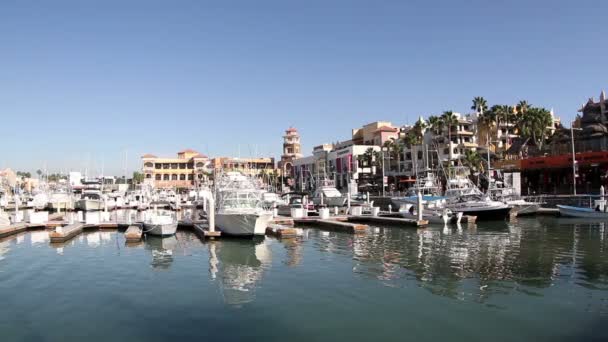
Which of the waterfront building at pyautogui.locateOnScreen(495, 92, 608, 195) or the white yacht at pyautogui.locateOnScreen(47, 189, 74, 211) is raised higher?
the waterfront building at pyautogui.locateOnScreen(495, 92, 608, 195)

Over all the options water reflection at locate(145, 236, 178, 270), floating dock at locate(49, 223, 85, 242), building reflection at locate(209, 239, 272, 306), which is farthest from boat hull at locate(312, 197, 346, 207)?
building reflection at locate(209, 239, 272, 306)

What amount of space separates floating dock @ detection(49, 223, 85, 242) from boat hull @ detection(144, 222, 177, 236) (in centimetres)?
585

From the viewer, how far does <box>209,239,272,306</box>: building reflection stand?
1975cm

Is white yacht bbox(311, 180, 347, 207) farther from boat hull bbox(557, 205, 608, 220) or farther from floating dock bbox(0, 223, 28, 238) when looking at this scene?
floating dock bbox(0, 223, 28, 238)

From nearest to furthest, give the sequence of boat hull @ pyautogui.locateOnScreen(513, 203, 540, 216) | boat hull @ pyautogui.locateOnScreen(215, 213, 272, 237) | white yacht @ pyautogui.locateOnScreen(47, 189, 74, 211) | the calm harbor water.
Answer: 1. the calm harbor water
2. boat hull @ pyautogui.locateOnScreen(215, 213, 272, 237)
3. boat hull @ pyautogui.locateOnScreen(513, 203, 540, 216)
4. white yacht @ pyautogui.locateOnScreen(47, 189, 74, 211)

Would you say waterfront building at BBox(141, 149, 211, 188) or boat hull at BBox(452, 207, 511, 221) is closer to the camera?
boat hull at BBox(452, 207, 511, 221)

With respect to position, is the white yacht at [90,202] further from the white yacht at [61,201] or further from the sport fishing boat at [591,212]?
the sport fishing boat at [591,212]

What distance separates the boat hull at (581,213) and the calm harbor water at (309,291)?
1697 centimetres

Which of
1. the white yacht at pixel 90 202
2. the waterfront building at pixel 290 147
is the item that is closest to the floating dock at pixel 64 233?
the white yacht at pixel 90 202

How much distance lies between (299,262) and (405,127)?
Answer: 9714 centimetres

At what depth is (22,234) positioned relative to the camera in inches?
1650

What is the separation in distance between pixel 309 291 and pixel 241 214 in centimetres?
1647

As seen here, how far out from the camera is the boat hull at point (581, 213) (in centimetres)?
4888

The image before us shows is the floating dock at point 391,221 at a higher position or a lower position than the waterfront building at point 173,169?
lower
